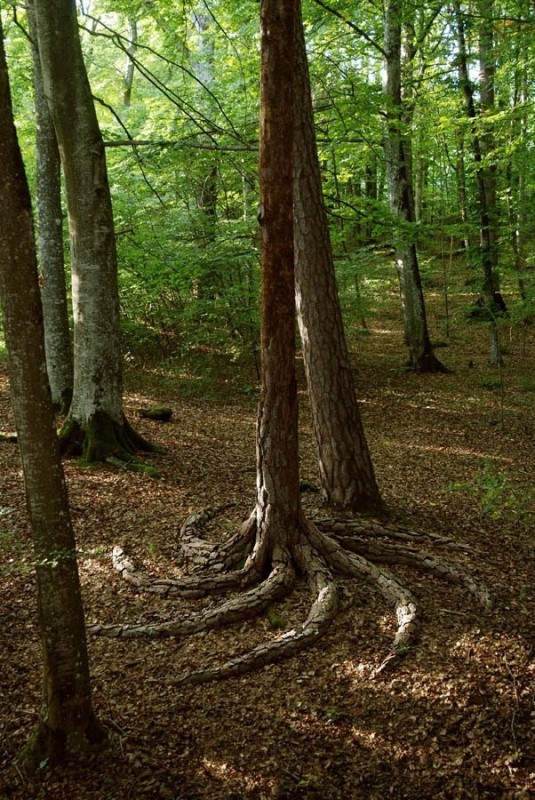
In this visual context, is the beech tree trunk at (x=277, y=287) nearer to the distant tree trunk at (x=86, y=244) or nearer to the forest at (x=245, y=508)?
the forest at (x=245, y=508)

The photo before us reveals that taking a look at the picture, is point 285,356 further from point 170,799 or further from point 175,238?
point 175,238

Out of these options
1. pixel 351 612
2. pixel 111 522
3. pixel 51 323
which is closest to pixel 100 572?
pixel 111 522

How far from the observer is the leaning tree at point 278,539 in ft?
15.2

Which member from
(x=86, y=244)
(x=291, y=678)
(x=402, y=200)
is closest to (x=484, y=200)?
(x=402, y=200)

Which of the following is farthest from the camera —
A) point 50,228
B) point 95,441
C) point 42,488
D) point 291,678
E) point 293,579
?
point 50,228

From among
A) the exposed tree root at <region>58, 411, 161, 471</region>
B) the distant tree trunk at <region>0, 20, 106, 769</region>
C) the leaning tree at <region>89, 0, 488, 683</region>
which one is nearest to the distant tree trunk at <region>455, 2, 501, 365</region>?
the exposed tree root at <region>58, 411, 161, 471</region>

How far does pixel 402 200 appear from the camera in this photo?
14602mm

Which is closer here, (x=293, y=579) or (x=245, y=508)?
(x=293, y=579)

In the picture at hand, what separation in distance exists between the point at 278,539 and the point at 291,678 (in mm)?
1345

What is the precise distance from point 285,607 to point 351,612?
20.9 inches

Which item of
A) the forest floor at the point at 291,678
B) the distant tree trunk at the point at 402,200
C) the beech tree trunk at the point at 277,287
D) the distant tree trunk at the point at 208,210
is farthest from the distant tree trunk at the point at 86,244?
the distant tree trunk at the point at 402,200

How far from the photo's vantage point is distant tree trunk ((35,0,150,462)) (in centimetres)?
758

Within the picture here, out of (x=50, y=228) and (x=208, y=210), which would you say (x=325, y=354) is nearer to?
(x=50, y=228)

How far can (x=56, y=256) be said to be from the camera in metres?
9.84
